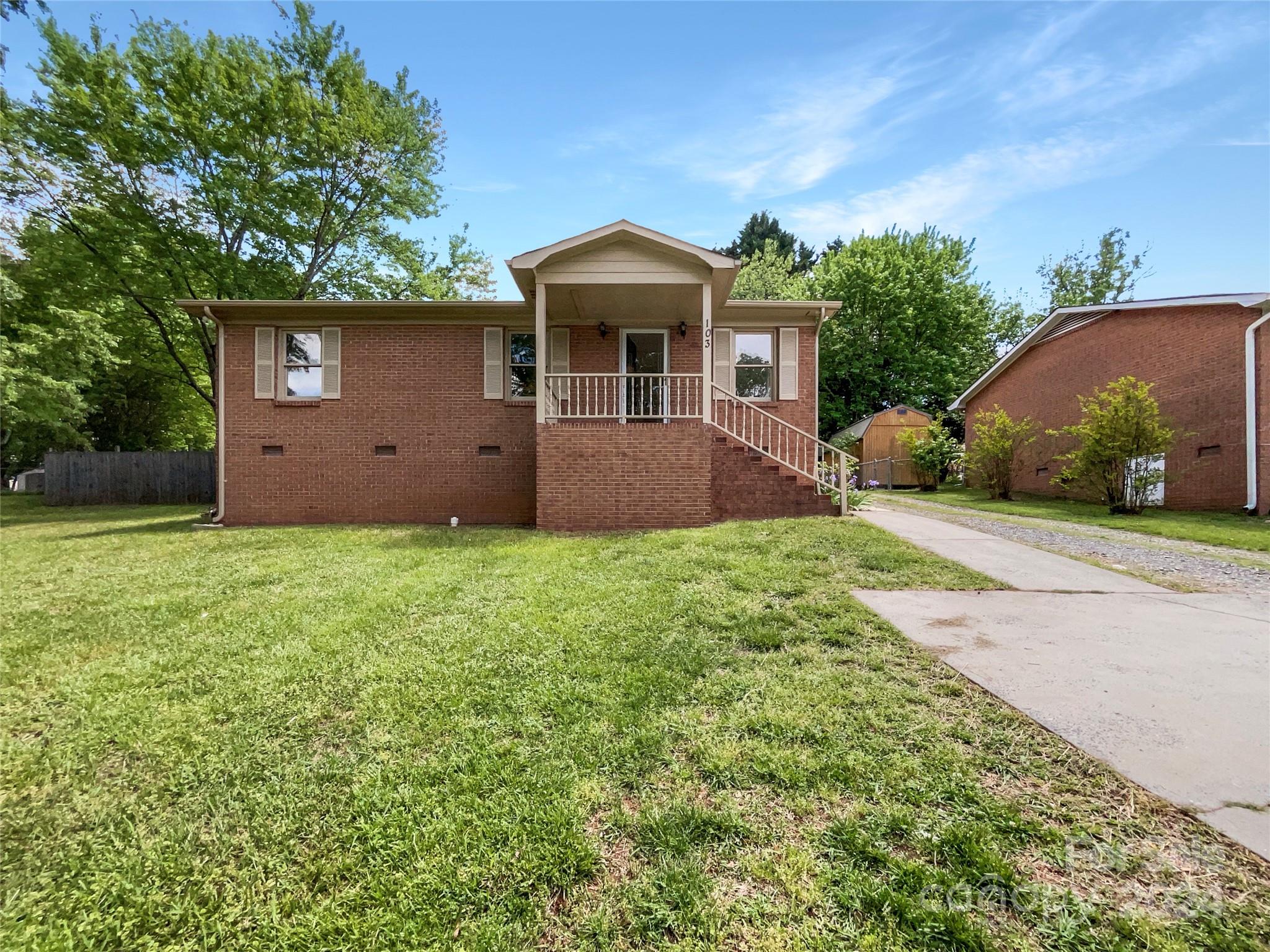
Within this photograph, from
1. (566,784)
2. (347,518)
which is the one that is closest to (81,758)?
(566,784)

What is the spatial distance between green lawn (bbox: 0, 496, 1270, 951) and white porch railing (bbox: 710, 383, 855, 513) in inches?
181

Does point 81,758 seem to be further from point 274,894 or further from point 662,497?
point 662,497

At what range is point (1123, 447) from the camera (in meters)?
10.5

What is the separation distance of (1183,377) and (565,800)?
16008 mm

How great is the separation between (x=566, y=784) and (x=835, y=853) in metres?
0.98

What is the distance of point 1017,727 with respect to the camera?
2.35m

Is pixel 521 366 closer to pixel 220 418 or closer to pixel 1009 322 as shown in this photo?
pixel 220 418

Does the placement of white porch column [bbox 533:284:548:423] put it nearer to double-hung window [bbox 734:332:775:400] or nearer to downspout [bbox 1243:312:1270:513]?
double-hung window [bbox 734:332:775:400]

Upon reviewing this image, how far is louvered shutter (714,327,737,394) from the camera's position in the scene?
9.75 meters

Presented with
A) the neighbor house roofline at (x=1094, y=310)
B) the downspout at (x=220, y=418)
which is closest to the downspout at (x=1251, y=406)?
the neighbor house roofline at (x=1094, y=310)

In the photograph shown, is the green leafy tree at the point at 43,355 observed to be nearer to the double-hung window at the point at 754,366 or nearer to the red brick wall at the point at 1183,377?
the double-hung window at the point at 754,366

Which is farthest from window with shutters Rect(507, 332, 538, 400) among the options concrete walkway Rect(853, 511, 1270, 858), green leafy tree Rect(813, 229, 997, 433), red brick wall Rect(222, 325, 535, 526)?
green leafy tree Rect(813, 229, 997, 433)

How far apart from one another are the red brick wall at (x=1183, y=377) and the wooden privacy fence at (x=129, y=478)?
24.5 metres

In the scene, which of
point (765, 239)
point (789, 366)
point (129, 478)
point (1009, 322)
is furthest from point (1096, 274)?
point (129, 478)
